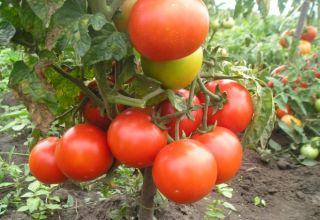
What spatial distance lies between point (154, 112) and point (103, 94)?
0.11m

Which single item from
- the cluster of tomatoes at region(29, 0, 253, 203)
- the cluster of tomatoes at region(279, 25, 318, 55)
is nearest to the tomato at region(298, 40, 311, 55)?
the cluster of tomatoes at region(279, 25, 318, 55)

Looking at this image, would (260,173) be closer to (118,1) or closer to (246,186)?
Result: (246,186)

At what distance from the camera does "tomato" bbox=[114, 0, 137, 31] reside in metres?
0.82

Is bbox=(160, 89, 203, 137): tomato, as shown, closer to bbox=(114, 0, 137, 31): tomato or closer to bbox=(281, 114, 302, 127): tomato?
bbox=(114, 0, 137, 31): tomato

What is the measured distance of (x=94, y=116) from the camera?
0.99 meters

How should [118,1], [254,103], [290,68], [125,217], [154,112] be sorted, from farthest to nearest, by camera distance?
[290,68], [125,217], [254,103], [154,112], [118,1]

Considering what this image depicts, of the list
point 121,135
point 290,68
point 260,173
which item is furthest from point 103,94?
point 290,68

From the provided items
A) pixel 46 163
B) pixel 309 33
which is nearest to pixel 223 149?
pixel 46 163

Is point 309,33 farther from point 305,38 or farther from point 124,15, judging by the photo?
point 124,15

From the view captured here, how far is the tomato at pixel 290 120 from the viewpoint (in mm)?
2483

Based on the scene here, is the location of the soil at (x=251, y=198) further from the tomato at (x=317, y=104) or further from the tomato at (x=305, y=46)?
the tomato at (x=305, y=46)

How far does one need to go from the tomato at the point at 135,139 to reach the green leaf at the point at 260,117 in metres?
0.26

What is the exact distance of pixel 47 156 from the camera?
0.97 metres

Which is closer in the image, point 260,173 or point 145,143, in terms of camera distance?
point 145,143
